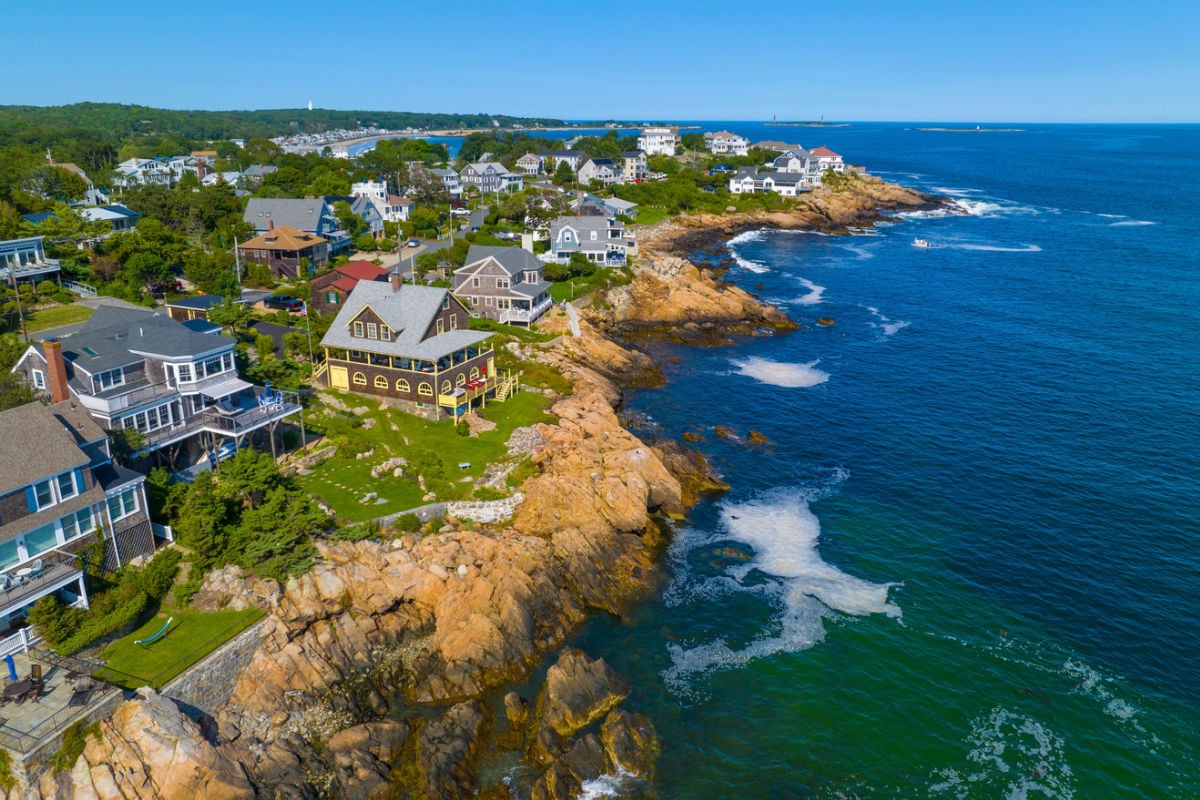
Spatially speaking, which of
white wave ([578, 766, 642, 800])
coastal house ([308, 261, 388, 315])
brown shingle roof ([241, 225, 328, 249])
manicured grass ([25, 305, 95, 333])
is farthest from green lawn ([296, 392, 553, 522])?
brown shingle roof ([241, 225, 328, 249])

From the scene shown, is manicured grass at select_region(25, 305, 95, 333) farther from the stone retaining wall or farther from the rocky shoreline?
the stone retaining wall

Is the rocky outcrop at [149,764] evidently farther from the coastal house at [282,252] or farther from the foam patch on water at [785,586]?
the coastal house at [282,252]

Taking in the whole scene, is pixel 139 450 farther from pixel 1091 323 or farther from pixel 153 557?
pixel 1091 323

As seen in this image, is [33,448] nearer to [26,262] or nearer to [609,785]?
[609,785]

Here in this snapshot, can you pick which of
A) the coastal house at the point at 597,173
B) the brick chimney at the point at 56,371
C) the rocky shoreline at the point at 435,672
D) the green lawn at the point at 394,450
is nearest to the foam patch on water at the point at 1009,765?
the rocky shoreline at the point at 435,672

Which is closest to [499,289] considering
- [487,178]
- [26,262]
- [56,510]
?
[26,262]

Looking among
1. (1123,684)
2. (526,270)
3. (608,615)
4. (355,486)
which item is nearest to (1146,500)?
(1123,684)
